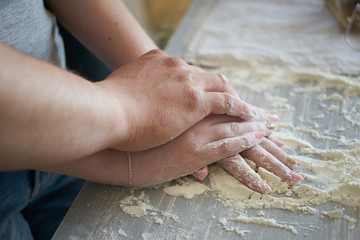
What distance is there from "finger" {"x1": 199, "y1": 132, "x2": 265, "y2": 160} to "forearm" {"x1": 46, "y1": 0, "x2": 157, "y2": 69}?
15.7 inches

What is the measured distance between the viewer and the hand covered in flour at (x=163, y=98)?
73cm

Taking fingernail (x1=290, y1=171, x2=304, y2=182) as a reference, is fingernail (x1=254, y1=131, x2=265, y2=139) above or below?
above

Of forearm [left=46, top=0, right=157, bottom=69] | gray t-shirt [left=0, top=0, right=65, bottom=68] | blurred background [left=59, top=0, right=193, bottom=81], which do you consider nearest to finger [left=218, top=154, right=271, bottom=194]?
forearm [left=46, top=0, right=157, bottom=69]

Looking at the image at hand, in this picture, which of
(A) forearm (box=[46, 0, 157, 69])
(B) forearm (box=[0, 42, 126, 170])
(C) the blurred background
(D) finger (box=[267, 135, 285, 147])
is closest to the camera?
(B) forearm (box=[0, 42, 126, 170])

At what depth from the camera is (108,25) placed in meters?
0.99

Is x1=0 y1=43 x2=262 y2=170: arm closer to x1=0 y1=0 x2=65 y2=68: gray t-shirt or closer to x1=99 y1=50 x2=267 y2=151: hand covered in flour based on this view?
x1=99 y1=50 x2=267 y2=151: hand covered in flour

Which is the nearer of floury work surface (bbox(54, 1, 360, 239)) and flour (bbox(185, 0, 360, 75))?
floury work surface (bbox(54, 1, 360, 239))

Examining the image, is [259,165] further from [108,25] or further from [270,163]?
[108,25]

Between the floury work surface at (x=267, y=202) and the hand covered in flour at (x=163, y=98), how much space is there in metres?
0.14

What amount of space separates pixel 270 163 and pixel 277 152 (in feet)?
0.17

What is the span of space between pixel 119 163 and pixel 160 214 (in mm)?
158

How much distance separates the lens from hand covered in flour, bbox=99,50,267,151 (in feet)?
2.40

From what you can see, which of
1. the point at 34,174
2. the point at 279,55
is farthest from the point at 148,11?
the point at 34,174

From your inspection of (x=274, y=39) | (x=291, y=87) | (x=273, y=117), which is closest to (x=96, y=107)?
(x=273, y=117)
